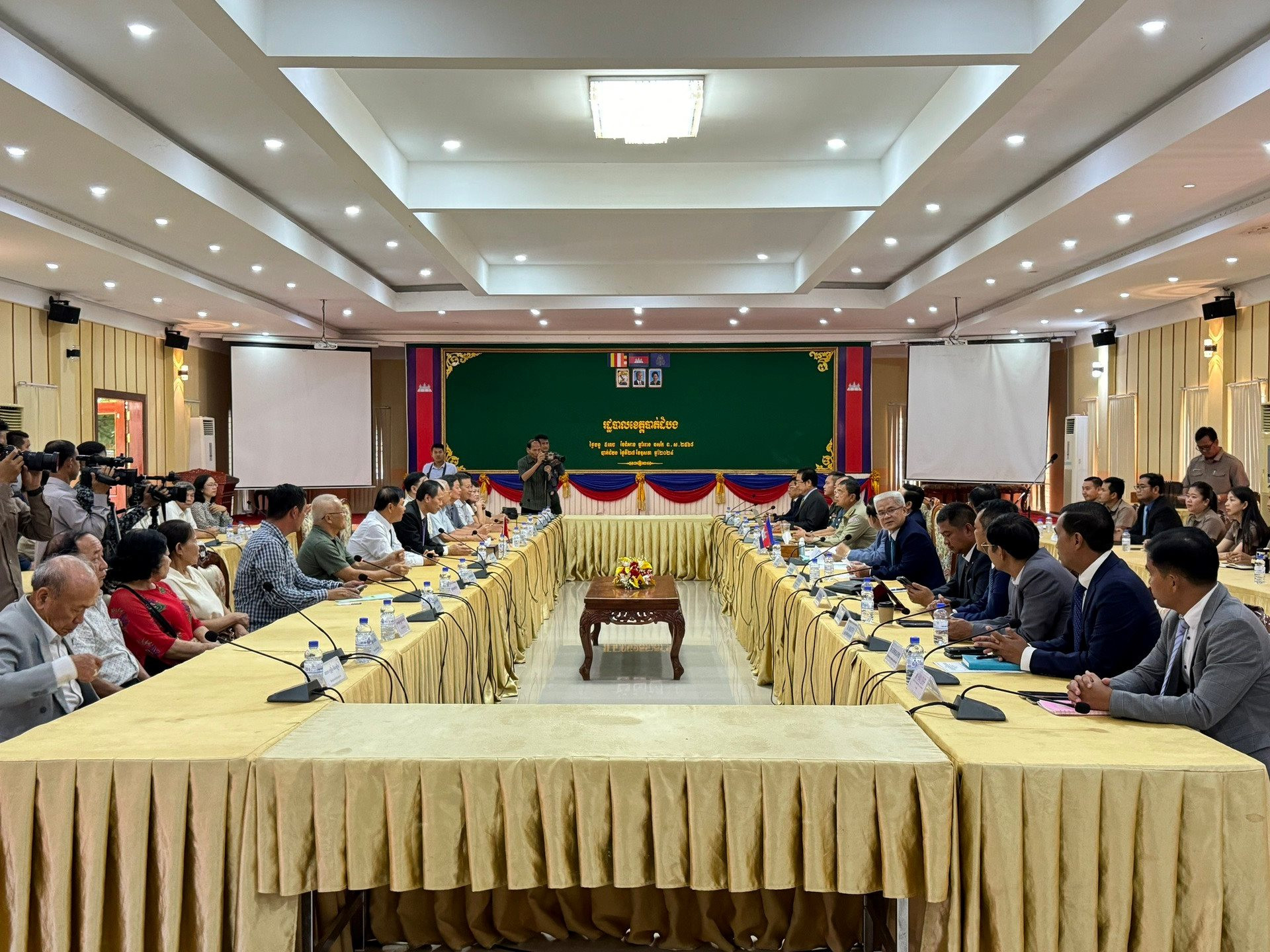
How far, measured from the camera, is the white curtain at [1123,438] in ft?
35.2

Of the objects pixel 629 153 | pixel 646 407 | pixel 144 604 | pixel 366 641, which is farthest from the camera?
pixel 646 407

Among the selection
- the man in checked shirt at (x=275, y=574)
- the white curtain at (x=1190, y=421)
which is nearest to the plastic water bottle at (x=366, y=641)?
the man in checked shirt at (x=275, y=574)

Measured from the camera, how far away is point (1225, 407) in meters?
8.80

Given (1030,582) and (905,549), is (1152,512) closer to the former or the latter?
(905,549)

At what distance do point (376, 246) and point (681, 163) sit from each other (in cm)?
339

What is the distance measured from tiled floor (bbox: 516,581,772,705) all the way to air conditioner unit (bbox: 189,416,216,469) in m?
6.60

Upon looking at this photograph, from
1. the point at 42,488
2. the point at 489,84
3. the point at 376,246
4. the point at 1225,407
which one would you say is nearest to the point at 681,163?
the point at 489,84

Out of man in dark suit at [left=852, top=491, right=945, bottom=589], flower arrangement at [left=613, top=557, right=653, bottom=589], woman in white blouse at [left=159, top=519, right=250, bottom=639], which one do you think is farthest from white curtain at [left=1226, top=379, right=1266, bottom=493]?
woman in white blouse at [left=159, top=519, right=250, bottom=639]

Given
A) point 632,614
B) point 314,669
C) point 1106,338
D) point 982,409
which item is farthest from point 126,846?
point 982,409

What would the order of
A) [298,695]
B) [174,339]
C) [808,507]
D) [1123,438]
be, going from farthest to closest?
[174,339]
[1123,438]
[808,507]
[298,695]

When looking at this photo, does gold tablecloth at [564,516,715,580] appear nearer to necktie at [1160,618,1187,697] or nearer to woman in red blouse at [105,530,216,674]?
woman in red blouse at [105,530,216,674]

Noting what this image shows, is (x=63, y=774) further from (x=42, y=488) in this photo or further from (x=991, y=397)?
(x=991, y=397)

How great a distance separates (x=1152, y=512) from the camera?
7.01m

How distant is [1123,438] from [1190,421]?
1.49 meters
